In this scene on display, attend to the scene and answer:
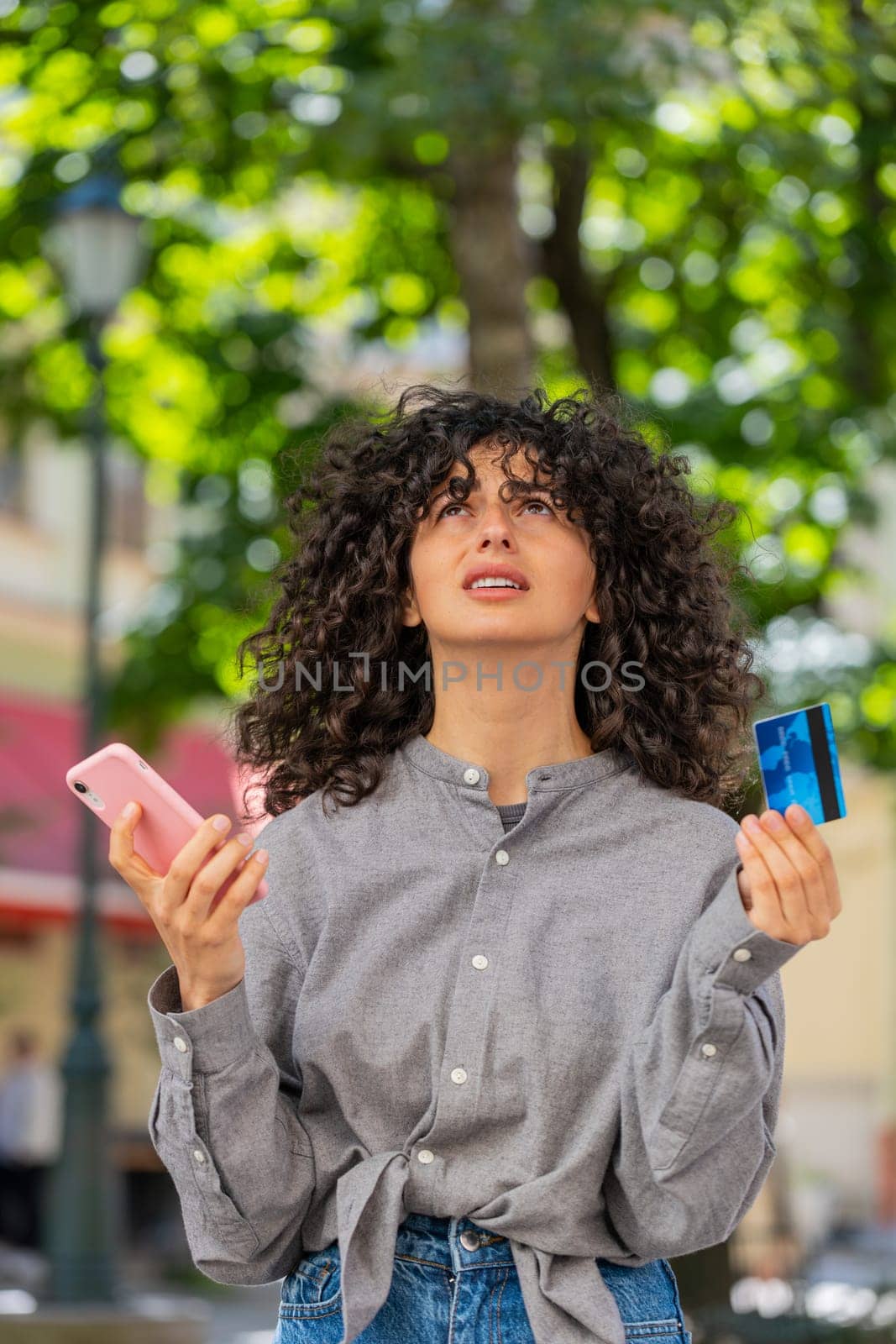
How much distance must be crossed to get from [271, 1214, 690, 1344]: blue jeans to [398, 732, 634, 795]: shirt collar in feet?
1.86

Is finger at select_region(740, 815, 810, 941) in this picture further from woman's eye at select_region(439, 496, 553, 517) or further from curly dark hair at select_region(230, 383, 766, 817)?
woman's eye at select_region(439, 496, 553, 517)

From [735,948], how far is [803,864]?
0.13 metres

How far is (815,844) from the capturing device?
2139 mm

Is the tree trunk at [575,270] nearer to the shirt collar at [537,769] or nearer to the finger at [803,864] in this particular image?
the shirt collar at [537,769]

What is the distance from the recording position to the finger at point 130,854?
228cm

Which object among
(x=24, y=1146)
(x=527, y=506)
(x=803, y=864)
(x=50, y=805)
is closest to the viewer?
(x=803, y=864)

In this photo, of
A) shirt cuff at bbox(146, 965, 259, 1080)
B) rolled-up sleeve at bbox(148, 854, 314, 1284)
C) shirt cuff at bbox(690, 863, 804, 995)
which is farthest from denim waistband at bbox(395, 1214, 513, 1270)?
shirt cuff at bbox(690, 863, 804, 995)

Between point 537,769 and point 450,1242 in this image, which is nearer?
point 450,1242

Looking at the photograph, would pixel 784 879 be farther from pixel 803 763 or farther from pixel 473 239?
pixel 473 239

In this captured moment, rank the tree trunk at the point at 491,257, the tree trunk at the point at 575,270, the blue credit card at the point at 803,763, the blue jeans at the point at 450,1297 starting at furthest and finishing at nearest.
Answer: the tree trunk at the point at 575,270 → the tree trunk at the point at 491,257 → the blue jeans at the point at 450,1297 → the blue credit card at the point at 803,763

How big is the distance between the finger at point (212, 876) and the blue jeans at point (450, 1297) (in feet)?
1.65

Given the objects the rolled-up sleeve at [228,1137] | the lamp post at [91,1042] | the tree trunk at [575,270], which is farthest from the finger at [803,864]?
the lamp post at [91,1042]

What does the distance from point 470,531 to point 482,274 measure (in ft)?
16.5

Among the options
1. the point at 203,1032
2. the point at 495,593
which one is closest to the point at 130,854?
the point at 203,1032
